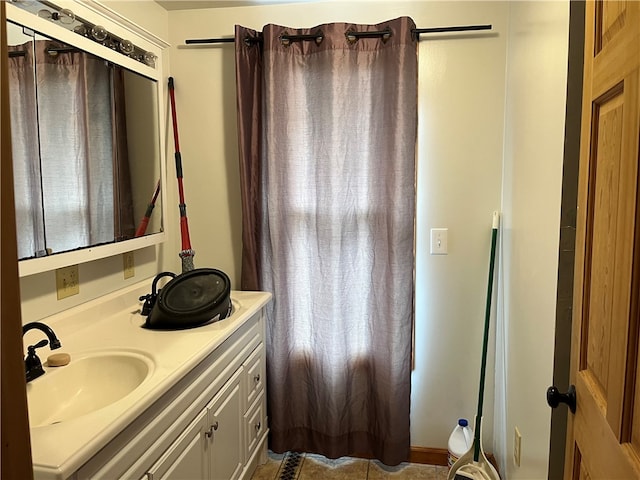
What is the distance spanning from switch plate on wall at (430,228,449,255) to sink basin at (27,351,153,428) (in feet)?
4.60

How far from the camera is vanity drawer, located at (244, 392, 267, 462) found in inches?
86.4

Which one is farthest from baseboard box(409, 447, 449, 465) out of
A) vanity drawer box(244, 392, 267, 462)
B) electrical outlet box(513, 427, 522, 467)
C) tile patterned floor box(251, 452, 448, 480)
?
vanity drawer box(244, 392, 267, 462)

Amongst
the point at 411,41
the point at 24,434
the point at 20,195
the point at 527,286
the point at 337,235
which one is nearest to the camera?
the point at 24,434

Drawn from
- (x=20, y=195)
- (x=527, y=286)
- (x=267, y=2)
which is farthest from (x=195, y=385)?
(x=267, y=2)

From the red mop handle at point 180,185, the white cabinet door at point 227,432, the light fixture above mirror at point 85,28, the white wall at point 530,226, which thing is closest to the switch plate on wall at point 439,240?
the white wall at point 530,226

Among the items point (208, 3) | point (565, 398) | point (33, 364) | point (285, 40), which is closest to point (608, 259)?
point (565, 398)

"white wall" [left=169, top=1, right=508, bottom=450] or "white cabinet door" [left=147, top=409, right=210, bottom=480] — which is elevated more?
"white wall" [left=169, top=1, right=508, bottom=450]

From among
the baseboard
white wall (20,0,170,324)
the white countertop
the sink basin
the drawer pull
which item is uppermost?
white wall (20,0,170,324)

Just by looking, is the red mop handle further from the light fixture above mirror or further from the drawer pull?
the drawer pull

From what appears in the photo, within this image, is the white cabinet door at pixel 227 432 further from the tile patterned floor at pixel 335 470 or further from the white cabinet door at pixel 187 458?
the tile patterned floor at pixel 335 470

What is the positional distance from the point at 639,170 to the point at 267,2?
80.9 inches

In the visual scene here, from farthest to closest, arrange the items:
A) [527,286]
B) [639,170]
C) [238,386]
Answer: [238,386] < [527,286] < [639,170]

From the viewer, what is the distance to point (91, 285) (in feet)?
A: 6.51

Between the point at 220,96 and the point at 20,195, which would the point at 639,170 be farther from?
the point at 220,96
